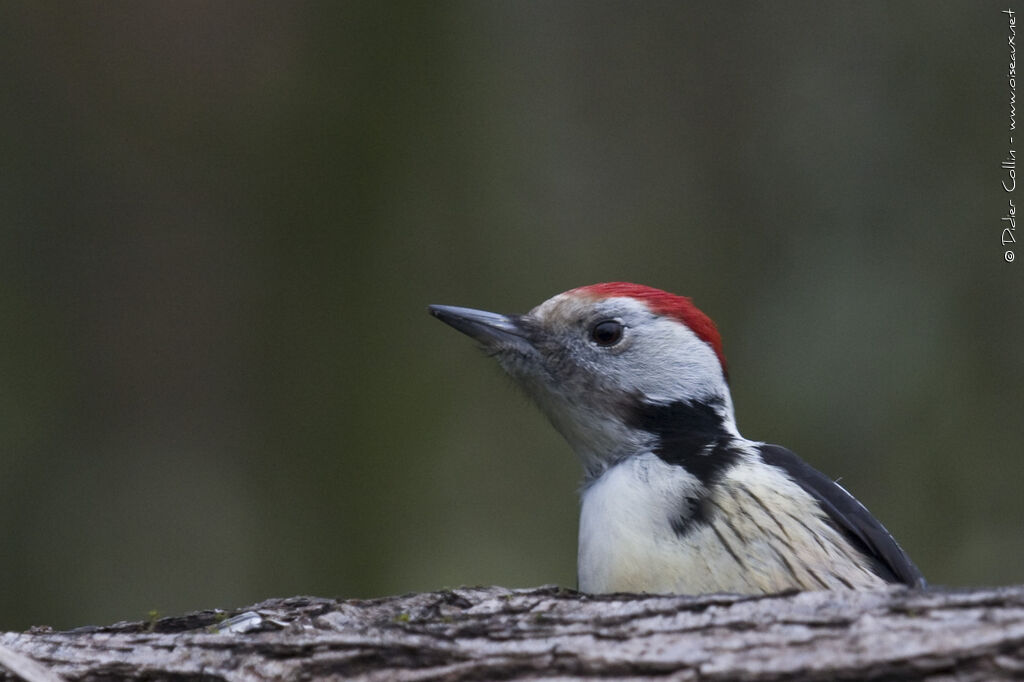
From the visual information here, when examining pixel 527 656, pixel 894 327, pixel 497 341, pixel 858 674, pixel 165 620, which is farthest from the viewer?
pixel 894 327

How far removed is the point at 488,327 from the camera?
3.41 m

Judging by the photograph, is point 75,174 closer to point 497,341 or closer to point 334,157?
point 334,157

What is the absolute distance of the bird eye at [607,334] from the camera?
3.32 meters

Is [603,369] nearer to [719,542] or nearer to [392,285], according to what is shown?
[719,542]

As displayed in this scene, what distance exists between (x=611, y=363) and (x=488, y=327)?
40cm

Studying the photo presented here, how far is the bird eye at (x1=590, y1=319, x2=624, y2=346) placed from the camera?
332 centimetres

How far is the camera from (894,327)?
5.38m

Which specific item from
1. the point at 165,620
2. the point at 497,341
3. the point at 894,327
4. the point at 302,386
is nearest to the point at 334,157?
the point at 302,386

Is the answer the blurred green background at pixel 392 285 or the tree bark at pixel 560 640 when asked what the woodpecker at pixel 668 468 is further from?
the blurred green background at pixel 392 285

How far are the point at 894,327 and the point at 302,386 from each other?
2792 mm

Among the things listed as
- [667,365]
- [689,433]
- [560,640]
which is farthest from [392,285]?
[560,640]

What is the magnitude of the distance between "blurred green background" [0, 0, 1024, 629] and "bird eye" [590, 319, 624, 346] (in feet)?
6.92

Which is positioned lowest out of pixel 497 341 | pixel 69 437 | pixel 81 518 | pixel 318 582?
pixel 318 582

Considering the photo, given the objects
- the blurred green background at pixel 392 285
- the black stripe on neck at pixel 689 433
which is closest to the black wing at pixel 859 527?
the black stripe on neck at pixel 689 433
